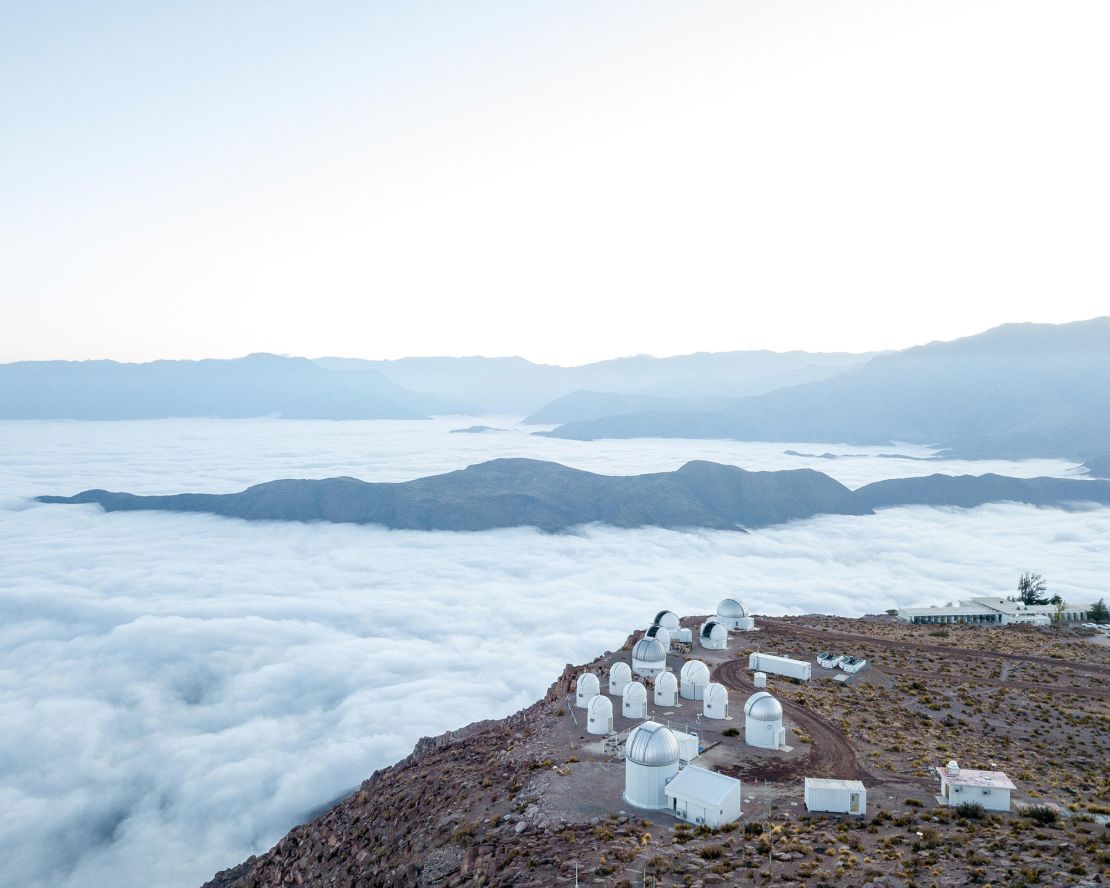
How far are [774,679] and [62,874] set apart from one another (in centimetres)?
4956

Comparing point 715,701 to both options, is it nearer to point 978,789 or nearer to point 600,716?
point 600,716

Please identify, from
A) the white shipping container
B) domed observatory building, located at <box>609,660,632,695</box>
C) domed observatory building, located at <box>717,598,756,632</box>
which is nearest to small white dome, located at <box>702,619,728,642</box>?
the white shipping container

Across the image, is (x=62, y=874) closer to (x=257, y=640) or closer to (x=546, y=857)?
(x=257, y=640)

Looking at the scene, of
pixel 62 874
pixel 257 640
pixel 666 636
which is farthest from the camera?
pixel 257 640

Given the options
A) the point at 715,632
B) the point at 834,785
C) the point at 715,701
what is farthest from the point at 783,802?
the point at 715,632

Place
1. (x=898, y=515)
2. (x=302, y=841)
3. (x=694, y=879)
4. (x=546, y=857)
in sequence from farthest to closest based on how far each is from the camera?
1. (x=898, y=515)
2. (x=302, y=841)
3. (x=546, y=857)
4. (x=694, y=879)

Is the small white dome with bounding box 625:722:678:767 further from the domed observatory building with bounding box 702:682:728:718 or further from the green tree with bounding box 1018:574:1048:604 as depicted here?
the green tree with bounding box 1018:574:1048:604

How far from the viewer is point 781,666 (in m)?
41.9

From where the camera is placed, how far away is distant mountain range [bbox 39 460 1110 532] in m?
167

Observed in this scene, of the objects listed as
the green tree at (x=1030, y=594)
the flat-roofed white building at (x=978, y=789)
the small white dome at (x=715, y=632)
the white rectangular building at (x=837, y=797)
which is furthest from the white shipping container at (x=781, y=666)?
the green tree at (x=1030, y=594)

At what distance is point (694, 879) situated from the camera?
64.4ft

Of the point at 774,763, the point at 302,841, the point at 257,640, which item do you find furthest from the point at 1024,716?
the point at 257,640

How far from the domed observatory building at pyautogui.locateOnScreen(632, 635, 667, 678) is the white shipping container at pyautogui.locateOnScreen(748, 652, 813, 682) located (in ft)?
18.3

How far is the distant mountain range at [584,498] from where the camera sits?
547 ft
